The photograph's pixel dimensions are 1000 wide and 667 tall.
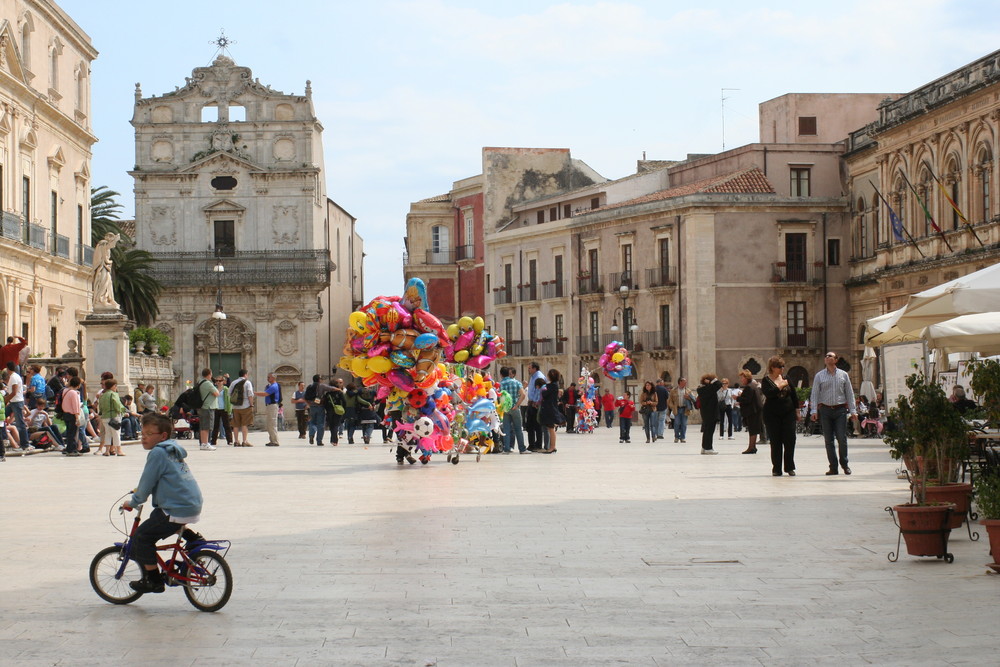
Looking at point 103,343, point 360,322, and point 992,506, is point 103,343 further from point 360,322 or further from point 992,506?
point 992,506

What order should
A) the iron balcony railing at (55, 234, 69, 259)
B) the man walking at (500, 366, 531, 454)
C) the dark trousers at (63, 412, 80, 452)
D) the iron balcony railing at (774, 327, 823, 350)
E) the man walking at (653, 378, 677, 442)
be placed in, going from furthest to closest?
the iron balcony railing at (774, 327, 823, 350)
the iron balcony railing at (55, 234, 69, 259)
the man walking at (653, 378, 677, 442)
the man walking at (500, 366, 531, 454)
the dark trousers at (63, 412, 80, 452)

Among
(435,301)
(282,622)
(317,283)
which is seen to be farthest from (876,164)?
(282,622)

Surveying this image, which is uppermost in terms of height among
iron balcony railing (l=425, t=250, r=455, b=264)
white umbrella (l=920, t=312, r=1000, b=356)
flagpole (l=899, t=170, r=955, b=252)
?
iron balcony railing (l=425, t=250, r=455, b=264)

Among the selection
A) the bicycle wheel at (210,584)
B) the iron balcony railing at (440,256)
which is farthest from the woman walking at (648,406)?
the iron balcony railing at (440,256)

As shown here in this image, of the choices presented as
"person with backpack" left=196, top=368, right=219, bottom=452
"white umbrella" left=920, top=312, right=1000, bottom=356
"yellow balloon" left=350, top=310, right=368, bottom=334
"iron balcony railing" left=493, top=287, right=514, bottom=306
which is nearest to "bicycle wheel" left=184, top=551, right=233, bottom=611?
"white umbrella" left=920, top=312, right=1000, bottom=356

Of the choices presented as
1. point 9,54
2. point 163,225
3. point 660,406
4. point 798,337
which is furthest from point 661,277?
point 9,54

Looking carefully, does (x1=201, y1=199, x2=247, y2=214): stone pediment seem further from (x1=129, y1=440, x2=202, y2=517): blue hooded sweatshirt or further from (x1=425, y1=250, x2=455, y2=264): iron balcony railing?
(x1=129, y1=440, x2=202, y2=517): blue hooded sweatshirt

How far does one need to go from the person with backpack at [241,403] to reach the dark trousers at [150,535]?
68.4 feet

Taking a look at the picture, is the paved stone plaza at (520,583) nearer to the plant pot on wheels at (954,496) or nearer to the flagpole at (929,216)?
the plant pot on wheels at (954,496)

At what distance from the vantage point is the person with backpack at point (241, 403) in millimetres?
29641

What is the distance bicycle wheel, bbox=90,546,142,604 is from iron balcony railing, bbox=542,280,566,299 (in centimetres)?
5730

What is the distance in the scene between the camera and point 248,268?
65.8 metres

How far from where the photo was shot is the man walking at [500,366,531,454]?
1046 inches

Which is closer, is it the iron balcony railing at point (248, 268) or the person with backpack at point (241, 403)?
the person with backpack at point (241, 403)
